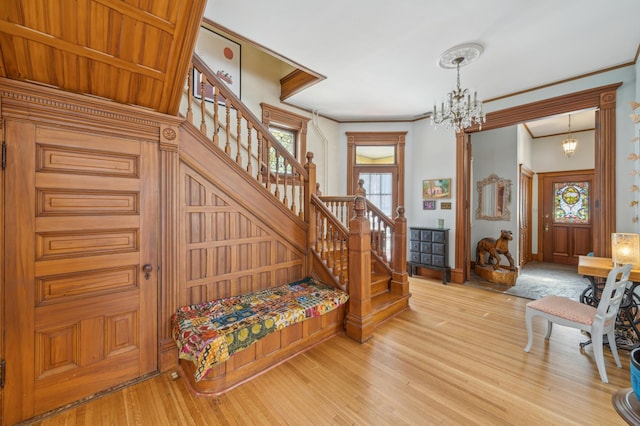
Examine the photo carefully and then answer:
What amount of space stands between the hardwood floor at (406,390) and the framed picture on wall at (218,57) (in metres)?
3.50

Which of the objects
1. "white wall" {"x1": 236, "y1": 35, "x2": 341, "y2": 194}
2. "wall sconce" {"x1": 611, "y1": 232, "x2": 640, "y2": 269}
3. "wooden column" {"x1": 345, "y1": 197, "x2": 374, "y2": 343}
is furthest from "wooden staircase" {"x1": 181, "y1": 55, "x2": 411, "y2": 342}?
"wall sconce" {"x1": 611, "y1": 232, "x2": 640, "y2": 269}

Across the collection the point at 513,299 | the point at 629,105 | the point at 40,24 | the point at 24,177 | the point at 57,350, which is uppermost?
the point at 629,105

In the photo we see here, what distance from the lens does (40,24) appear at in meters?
1.53

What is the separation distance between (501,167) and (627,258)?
11.2ft

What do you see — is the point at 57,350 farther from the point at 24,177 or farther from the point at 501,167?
the point at 501,167

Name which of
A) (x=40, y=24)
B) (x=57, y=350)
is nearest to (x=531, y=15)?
(x=40, y=24)

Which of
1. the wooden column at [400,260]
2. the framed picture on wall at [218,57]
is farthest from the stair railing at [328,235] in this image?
the framed picture on wall at [218,57]

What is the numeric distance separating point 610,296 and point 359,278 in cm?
212

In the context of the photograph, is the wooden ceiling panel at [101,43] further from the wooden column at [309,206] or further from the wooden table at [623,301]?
the wooden table at [623,301]

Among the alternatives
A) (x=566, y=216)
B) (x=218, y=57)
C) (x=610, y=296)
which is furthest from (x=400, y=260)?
(x=566, y=216)

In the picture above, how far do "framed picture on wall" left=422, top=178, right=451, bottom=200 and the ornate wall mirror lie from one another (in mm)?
1473

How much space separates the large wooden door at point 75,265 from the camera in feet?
5.84

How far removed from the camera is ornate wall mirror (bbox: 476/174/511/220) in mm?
5734

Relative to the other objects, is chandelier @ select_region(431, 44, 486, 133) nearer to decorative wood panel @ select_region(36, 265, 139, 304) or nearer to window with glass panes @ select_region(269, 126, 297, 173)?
window with glass panes @ select_region(269, 126, 297, 173)
